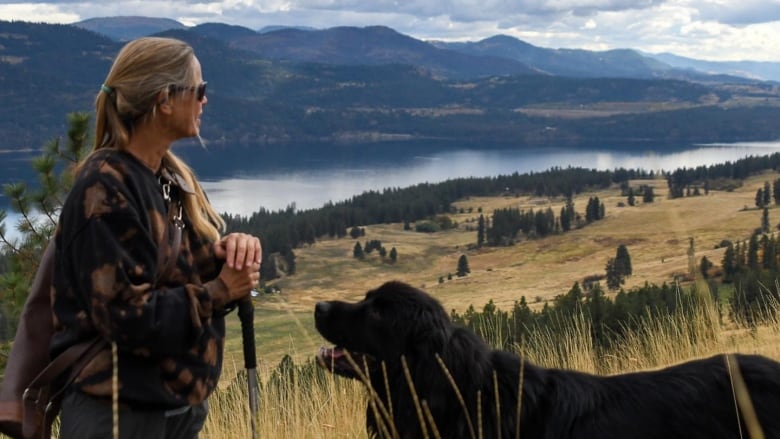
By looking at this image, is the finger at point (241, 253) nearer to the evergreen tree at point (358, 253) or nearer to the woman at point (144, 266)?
the woman at point (144, 266)

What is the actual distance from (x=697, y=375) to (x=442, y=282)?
85.4 meters

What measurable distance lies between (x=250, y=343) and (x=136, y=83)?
1144 mm

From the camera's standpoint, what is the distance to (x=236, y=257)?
2.70m

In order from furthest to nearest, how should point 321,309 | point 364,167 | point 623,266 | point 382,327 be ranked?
point 364,167 → point 623,266 → point 321,309 → point 382,327

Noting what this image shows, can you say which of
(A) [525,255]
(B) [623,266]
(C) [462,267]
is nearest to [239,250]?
(B) [623,266]

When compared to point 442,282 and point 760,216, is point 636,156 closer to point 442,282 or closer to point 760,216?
point 760,216

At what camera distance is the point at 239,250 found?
107 inches

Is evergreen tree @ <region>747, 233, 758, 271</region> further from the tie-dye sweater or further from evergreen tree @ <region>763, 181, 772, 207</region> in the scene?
the tie-dye sweater

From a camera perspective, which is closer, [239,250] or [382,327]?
[239,250]

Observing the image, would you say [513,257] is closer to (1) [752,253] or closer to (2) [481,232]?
(2) [481,232]

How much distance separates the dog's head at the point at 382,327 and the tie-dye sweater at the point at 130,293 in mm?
699

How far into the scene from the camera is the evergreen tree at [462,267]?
9212 cm

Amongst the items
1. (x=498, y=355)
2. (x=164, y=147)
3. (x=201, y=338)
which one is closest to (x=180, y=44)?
(x=164, y=147)

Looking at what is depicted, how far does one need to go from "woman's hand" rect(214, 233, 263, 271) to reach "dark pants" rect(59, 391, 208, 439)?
0.51m
